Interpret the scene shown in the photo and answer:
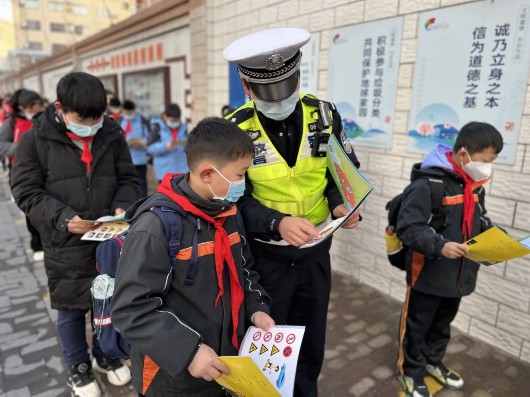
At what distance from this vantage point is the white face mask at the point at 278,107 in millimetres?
1763

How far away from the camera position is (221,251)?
143 cm

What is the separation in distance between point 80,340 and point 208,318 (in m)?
1.45

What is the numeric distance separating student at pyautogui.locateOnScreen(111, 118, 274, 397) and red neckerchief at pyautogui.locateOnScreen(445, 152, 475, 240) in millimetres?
1404

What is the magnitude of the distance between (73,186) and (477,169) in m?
2.26

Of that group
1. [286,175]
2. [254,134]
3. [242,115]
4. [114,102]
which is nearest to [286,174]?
[286,175]

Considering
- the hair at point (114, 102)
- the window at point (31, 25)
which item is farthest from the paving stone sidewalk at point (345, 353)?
the window at point (31, 25)

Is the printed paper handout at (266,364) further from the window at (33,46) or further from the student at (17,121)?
the window at (33,46)

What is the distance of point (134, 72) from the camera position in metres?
9.85

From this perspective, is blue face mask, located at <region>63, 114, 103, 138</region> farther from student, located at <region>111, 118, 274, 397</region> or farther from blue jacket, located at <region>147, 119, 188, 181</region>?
blue jacket, located at <region>147, 119, 188, 181</region>

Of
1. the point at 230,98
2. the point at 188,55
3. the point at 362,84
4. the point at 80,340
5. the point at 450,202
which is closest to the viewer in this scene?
the point at 450,202

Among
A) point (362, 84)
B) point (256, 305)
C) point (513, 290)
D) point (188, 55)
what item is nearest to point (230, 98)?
point (188, 55)

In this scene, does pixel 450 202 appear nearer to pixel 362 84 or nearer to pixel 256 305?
pixel 256 305

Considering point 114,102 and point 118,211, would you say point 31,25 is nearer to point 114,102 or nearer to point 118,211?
point 114,102

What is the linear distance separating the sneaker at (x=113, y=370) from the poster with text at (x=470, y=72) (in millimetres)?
2803
